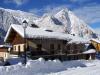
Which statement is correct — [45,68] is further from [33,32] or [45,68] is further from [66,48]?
[66,48]

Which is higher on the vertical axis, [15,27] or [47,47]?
[15,27]

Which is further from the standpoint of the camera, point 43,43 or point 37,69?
point 43,43

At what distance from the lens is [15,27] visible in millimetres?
40562

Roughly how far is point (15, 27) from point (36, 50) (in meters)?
4.87

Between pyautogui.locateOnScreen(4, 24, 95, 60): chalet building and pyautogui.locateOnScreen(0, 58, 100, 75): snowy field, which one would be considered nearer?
pyautogui.locateOnScreen(0, 58, 100, 75): snowy field

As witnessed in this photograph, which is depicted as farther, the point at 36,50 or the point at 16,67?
the point at 36,50

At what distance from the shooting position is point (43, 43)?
138 ft

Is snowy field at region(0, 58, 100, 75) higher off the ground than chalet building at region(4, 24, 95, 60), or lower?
lower

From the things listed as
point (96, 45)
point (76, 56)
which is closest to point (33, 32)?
point (76, 56)

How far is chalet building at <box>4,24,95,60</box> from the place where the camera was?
39500 mm

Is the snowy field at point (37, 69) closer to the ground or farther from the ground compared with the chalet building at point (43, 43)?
closer to the ground

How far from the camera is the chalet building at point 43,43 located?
130 ft

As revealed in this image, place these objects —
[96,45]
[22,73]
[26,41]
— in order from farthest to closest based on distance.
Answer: [96,45]
[26,41]
[22,73]

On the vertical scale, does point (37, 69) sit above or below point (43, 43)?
below
